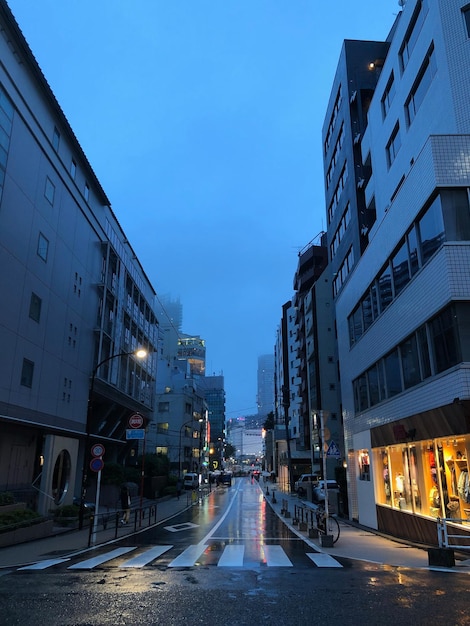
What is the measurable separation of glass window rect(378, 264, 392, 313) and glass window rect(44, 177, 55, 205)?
1967 centimetres

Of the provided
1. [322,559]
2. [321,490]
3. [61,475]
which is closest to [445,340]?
[322,559]

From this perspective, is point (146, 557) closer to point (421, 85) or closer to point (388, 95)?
point (421, 85)

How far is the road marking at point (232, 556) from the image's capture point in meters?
11.6

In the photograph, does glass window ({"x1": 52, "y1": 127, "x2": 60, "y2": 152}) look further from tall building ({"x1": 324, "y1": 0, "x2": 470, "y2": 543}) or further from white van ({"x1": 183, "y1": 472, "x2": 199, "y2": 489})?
white van ({"x1": 183, "y1": 472, "x2": 199, "y2": 489})

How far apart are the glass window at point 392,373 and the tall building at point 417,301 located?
0.13ft

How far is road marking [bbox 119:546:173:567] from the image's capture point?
465 inches

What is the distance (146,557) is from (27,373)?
1534 centimetres

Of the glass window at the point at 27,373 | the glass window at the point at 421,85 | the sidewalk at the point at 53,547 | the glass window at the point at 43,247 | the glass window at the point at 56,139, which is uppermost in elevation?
the glass window at the point at 56,139

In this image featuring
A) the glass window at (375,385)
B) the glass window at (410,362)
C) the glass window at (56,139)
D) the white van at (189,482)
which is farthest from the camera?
the white van at (189,482)

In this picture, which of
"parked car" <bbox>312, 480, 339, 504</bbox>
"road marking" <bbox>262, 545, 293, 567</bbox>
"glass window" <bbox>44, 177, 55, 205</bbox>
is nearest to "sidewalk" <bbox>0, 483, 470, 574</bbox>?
"road marking" <bbox>262, 545, 293, 567</bbox>

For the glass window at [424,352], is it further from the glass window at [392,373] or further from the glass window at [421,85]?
the glass window at [421,85]

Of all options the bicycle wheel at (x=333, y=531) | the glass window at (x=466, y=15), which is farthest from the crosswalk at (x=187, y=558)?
the glass window at (x=466, y=15)

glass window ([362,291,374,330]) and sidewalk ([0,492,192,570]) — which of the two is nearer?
sidewalk ([0,492,192,570])

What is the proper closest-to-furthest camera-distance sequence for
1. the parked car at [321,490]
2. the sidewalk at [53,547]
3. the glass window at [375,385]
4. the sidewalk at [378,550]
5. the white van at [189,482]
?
the sidewalk at [378,550], the sidewalk at [53,547], the glass window at [375,385], the parked car at [321,490], the white van at [189,482]
